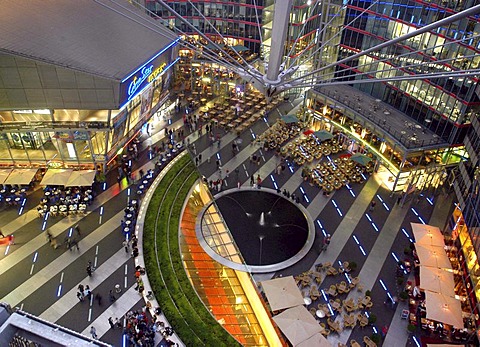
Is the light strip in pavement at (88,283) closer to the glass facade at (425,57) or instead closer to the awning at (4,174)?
the awning at (4,174)

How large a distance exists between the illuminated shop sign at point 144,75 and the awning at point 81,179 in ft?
29.4

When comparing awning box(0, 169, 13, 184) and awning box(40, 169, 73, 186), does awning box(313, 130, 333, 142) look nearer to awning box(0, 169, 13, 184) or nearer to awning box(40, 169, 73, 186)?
awning box(40, 169, 73, 186)

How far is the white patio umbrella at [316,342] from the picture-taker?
1155 inches

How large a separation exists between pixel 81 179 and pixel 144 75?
13.1 metres

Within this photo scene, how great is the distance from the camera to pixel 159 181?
45.1 metres

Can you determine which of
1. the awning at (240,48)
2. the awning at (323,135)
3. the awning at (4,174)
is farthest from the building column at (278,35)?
the awning at (240,48)

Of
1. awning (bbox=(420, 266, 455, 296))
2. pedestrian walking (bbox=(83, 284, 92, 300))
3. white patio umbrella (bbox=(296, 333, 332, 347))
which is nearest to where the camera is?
white patio umbrella (bbox=(296, 333, 332, 347))

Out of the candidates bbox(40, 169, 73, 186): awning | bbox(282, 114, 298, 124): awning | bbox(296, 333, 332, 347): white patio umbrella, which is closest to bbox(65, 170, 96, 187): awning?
bbox(40, 169, 73, 186): awning

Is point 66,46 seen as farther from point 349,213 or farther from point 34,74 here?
point 349,213

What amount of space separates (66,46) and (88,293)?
23.5m

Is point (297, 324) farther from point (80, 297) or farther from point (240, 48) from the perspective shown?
point (240, 48)

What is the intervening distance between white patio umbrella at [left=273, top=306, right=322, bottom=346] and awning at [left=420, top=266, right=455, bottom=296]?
10203mm

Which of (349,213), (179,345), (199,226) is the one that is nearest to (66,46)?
(199,226)

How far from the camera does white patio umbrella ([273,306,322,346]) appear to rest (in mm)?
29875
